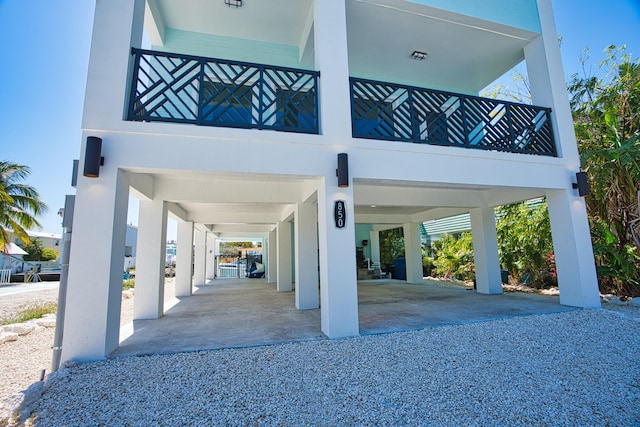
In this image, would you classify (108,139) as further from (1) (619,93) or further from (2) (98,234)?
(1) (619,93)

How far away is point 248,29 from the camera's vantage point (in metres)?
7.69

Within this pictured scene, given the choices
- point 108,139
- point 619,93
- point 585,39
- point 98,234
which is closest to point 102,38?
point 108,139

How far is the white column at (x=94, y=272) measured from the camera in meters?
4.24

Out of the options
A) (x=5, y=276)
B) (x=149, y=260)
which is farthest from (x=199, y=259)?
(x=5, y=276)

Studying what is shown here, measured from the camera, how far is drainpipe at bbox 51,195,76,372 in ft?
13.7

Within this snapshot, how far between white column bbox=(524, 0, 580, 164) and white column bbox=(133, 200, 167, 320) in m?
9.94

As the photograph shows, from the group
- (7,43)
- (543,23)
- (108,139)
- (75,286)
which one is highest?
(543,23)

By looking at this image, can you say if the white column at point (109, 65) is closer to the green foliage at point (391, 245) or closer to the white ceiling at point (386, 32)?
the white ceiling at point (386, 32)

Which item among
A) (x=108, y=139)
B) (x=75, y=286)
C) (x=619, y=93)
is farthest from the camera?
(x=619, y=93)

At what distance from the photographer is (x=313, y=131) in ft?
18.5

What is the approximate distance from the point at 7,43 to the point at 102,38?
4.17 metres

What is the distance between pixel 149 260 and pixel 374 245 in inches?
581

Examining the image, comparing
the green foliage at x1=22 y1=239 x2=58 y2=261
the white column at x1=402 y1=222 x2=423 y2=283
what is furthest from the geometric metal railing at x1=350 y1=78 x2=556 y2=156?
the green foliage at x1=22 y1=239 x2=58 y2=261

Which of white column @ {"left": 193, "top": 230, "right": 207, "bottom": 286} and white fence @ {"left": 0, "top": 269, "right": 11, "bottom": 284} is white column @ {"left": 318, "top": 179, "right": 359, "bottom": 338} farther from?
white fence @ {"left": 0, "top": 269, "right": 11, "bottom": 284}
